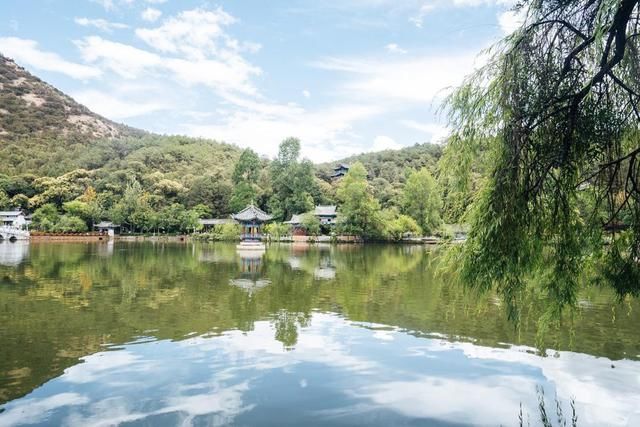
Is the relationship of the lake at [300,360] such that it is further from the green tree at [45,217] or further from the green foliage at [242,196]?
the green foliage at [242,196]

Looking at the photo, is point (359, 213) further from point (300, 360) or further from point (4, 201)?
point (4, 201)

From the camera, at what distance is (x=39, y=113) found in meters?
92.7

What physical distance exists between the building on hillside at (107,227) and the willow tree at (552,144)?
57636 millimetres

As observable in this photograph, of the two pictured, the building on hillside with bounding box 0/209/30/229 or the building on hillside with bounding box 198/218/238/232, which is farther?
the building on hillside with bounding box 198/218/238/232

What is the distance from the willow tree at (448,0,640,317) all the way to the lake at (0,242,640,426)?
0.50 meters

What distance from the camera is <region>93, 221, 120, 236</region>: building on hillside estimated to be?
56.0 m

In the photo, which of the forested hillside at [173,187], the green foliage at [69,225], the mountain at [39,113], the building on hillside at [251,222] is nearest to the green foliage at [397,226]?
the forested hillside at [173,187]

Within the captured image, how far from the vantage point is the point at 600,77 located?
11.0 ft

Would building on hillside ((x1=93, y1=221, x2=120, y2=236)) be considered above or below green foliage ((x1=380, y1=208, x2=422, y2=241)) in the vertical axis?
below

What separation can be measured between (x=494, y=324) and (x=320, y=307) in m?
4.17

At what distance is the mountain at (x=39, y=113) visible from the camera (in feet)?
278

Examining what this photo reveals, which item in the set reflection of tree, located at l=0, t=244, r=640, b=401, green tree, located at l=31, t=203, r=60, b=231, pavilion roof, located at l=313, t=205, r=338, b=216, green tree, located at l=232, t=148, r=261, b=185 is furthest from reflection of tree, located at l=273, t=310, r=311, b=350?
green tree, located at l=232, t=148, r=261, b=185

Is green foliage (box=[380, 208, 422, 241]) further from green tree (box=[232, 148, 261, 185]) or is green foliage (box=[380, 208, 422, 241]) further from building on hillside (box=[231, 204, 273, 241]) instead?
green tree (box=[232, 148, 261, 185])

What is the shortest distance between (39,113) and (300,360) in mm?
102942
